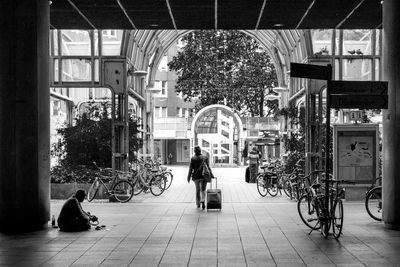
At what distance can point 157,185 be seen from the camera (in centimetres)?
2267

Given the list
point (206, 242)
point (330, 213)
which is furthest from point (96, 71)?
point (206, 242)

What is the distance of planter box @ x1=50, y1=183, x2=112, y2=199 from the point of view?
20594 millimetres

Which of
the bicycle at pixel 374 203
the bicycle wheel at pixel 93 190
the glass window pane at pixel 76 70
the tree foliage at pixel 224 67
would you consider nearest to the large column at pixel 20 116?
the bicycle at pixel 374 203

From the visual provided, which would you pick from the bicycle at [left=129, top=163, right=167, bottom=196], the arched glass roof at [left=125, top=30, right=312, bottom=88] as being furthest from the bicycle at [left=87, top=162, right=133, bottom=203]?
the arched glass roof at [left=125, top=30, right=312, bottom=88]

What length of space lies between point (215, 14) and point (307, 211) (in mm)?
4573

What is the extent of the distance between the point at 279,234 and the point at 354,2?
5.06 meters

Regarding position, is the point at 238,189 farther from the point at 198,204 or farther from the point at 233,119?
the point at 233,119

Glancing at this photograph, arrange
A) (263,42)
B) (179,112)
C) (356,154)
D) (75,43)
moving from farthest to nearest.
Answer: (179,112) < (263,42) < (75,43) < (356,154)

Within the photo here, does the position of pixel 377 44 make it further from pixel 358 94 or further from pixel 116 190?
pixel 358 94

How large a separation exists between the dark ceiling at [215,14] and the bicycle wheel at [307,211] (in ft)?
12.8

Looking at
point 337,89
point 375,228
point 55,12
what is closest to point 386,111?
point 337,89

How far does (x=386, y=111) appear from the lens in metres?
12.6

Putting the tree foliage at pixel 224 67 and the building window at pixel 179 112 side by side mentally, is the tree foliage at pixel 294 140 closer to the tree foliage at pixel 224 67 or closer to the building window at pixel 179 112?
the tree foliage at pixel 224 67

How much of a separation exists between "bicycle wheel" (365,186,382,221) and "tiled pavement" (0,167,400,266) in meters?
0.17
